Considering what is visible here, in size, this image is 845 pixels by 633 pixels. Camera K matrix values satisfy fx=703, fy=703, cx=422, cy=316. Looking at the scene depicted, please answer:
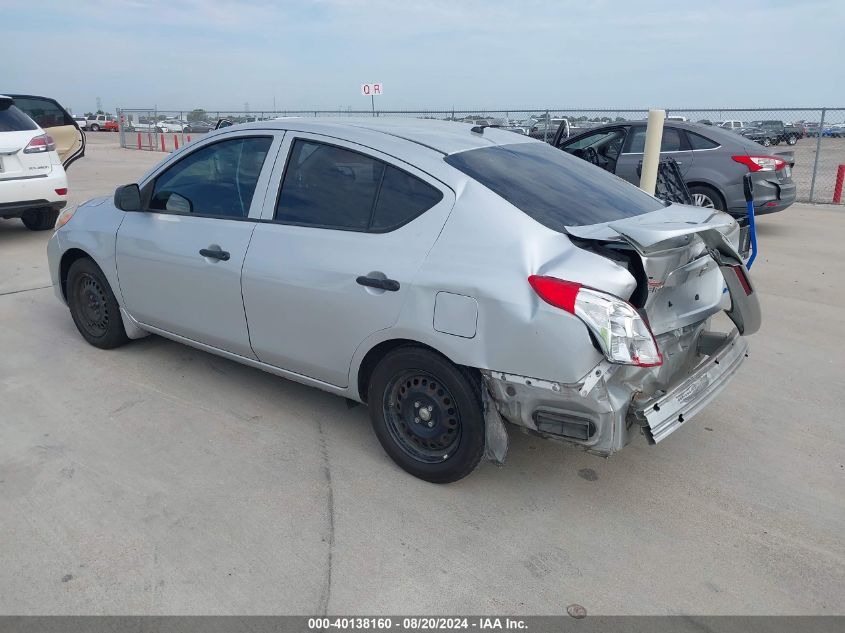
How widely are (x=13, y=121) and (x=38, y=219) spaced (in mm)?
1613

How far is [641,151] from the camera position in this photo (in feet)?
33.7

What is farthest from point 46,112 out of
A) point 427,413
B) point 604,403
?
point 604,403

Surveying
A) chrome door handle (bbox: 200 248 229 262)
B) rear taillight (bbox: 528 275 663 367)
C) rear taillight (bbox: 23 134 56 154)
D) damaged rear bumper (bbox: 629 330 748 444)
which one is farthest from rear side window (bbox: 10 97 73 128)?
damaged rear bumper (bbox: 629 330 748 444)

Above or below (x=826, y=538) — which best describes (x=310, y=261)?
above

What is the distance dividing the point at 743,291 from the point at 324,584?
2.36m

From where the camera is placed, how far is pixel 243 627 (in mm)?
2547

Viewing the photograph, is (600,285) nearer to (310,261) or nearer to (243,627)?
(310,261)

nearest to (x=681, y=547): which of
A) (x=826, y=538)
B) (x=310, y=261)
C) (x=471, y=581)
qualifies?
(x=826, y=538)

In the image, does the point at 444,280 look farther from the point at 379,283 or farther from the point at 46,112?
the point at 46,112

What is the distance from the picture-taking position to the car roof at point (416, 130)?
3646mm

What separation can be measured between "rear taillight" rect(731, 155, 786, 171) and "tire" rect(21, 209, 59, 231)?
9252mm

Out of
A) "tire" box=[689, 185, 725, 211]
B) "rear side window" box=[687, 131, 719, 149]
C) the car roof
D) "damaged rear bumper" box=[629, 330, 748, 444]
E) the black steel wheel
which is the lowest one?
the black steel wheel

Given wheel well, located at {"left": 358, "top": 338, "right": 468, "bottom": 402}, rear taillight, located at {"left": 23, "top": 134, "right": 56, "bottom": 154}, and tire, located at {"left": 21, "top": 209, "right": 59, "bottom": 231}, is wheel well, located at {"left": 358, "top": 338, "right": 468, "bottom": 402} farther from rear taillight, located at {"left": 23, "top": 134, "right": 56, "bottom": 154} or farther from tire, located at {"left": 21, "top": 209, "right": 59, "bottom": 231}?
tire, located at {"left": 21, "top": 209, "right": 59, "bottom": 231}

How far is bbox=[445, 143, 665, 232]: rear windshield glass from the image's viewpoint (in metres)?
3.30
